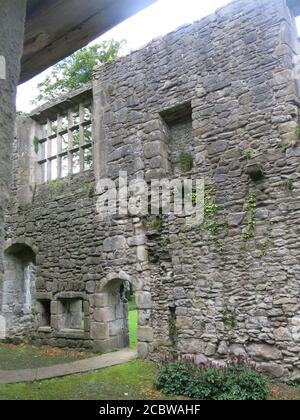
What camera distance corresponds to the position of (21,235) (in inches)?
404

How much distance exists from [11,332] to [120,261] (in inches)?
165

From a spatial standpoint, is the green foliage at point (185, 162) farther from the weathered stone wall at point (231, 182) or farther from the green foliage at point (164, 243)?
the green foliage at point (164, 243)

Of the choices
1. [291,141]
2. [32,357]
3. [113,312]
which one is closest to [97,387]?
[113,312]

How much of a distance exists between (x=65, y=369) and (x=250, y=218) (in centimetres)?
412

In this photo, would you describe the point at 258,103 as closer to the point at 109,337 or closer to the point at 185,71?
the point at 185,71

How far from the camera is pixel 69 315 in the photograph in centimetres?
947

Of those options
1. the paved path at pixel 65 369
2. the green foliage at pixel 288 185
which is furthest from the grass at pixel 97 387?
the green foliage at pixel 288 185

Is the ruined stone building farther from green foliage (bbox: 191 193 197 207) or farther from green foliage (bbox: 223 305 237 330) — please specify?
green foliage (bbox: 191 193 197 207)

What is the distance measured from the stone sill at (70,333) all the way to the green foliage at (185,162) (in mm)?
4225

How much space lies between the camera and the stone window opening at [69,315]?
9.21 m

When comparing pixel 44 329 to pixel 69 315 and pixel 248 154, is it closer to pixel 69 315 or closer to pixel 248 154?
pixel 69 315

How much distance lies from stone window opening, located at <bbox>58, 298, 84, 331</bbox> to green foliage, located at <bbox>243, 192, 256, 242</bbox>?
15.7 ft

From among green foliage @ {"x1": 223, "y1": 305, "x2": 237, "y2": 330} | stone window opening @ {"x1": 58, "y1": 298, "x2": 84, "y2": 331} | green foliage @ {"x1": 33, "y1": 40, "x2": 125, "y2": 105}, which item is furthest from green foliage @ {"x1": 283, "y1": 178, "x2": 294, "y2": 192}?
green foliage @ {"x1": 33, "y1": 40, "x2": 125, "y2": 105}

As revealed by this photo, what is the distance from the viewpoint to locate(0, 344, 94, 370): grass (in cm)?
755
